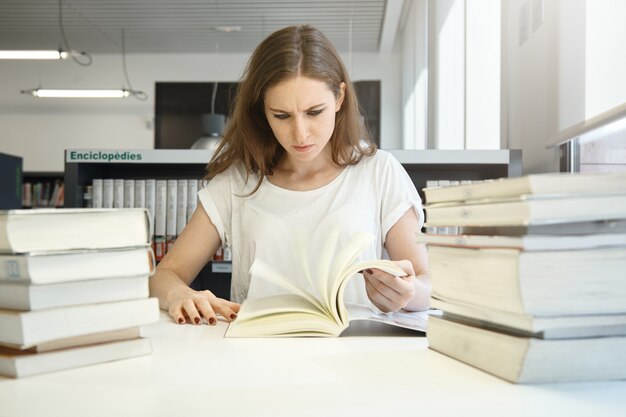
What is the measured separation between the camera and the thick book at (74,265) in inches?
24.5

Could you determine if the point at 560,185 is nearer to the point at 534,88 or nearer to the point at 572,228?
the point at 572,228

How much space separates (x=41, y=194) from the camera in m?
7.73

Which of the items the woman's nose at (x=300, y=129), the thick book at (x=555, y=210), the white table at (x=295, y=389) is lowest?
the white table at (x=295, y=389)

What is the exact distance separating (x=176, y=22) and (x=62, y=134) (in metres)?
2.58

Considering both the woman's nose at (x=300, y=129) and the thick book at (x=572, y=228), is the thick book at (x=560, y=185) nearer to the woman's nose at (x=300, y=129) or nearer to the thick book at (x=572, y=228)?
the thick book at (x=572, y=228)

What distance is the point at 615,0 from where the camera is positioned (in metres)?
1.59

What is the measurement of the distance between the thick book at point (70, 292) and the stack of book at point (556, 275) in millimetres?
377

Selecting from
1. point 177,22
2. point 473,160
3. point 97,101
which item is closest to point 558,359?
point 473,160

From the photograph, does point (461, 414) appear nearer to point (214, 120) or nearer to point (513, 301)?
point (513, 301)

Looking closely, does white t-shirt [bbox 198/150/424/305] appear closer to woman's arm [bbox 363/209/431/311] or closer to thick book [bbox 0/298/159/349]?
woman's arm [bbox 363/209/431/311]

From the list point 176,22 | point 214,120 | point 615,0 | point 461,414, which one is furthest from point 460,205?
point 176,22

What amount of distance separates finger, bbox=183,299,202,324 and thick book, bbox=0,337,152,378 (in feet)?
0.85

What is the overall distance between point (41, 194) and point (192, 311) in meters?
7.42

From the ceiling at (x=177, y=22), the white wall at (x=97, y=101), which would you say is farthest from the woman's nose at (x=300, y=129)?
the white wall at (x=97, y=101)
